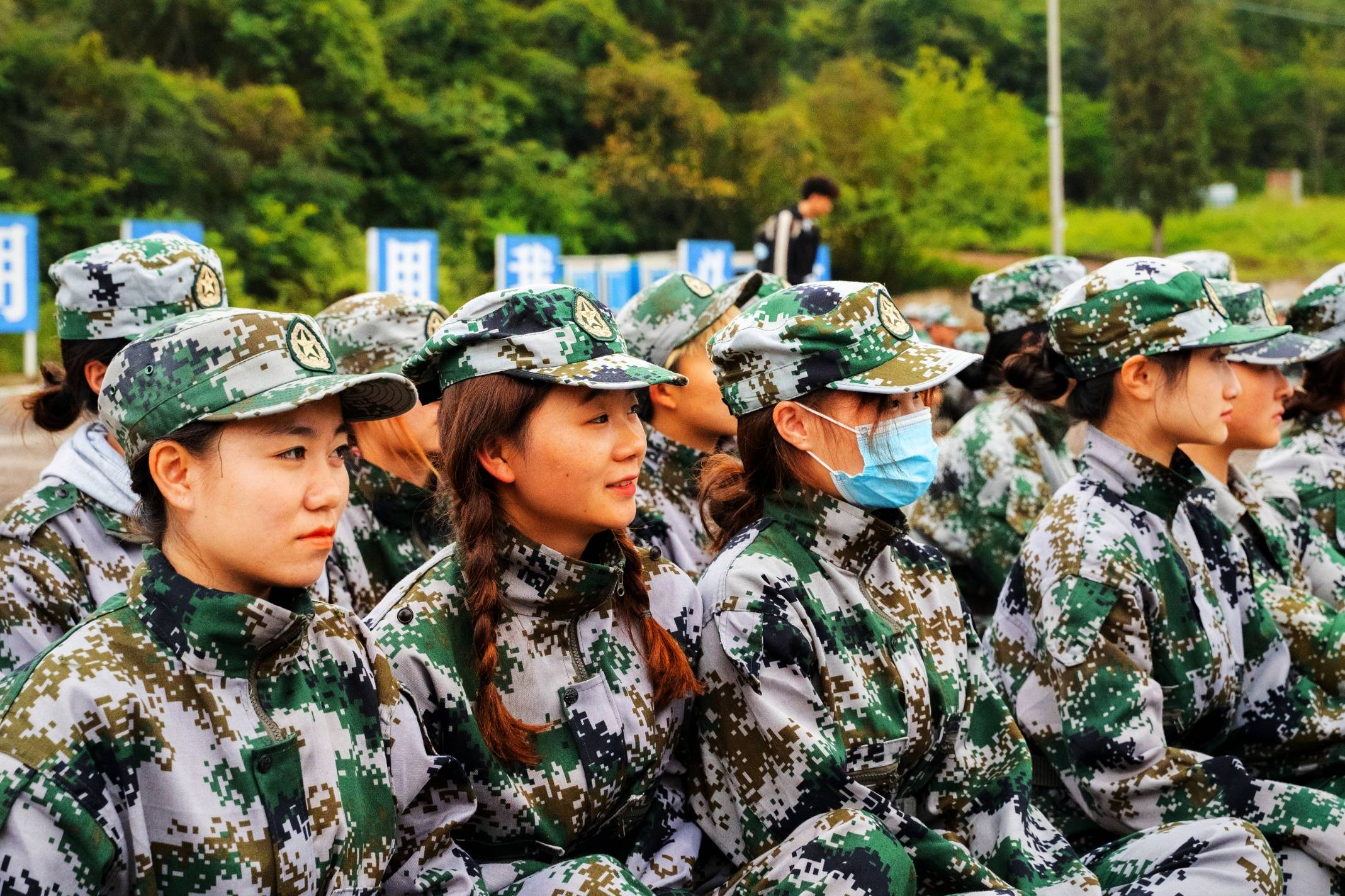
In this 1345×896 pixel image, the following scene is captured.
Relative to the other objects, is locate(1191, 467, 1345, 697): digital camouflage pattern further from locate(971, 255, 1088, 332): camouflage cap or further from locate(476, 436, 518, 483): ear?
locate(476, 436, 518, 483): ear

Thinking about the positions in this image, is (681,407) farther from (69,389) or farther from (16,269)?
(16,269)

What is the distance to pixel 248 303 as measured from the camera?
22.8 meters

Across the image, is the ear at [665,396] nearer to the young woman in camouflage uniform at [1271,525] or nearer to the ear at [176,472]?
the young woman in camouflage uniform at [1271,525]

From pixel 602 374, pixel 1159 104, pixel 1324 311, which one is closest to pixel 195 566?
pixel 602 374

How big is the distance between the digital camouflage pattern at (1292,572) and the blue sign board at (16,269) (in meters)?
13.1

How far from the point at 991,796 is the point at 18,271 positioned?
1390cm

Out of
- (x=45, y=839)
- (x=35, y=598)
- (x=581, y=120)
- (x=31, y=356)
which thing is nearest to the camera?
(x=45, y=839)

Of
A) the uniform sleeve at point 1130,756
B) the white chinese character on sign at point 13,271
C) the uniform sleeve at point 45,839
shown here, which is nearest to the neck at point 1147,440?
the uniform sleeve at point 1130,756

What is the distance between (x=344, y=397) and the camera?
2242 millimetres

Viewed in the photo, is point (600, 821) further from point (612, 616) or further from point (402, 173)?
point (402, 173)

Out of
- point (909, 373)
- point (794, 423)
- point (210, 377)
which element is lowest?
point (794, 423)

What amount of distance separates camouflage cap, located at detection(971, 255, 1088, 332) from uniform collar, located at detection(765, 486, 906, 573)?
2.93 meters

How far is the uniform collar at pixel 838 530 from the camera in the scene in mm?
2809

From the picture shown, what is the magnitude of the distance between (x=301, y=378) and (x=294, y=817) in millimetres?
647
